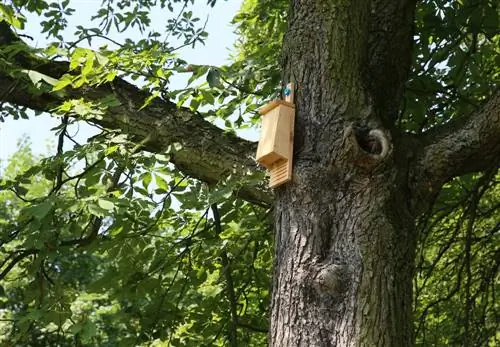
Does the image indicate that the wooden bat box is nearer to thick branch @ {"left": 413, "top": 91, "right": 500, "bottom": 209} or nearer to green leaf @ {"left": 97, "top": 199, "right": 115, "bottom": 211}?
thick branch @ {"left": 413, "top": 91, "right": 500, "bottom": 209}

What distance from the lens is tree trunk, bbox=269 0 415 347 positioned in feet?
7.22

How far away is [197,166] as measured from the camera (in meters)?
2.82

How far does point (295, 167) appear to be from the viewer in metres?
2.41

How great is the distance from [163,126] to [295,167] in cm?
69

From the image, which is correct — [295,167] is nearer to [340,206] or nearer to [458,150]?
[340,206]

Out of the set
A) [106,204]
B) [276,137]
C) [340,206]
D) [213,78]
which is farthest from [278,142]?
[106,204]

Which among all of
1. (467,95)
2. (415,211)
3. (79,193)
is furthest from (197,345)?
(467,95)

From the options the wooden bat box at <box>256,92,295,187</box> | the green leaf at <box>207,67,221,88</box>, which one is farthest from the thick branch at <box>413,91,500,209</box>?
the green leaf at <box>207,67,221,88</box>

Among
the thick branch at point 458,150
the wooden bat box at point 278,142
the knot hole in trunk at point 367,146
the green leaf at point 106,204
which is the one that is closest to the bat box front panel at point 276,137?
the wooden bat box at point 278,142

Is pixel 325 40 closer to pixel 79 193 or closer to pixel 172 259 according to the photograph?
pixel 79 193

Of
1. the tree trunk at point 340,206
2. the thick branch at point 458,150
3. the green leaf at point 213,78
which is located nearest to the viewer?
the tree trunk at point 340,206

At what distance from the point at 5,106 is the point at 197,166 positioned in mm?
2232

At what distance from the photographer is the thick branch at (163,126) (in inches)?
110

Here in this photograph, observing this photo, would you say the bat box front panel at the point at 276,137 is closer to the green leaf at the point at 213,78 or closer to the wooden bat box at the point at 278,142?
the wooden bat box at the point at 278,142
